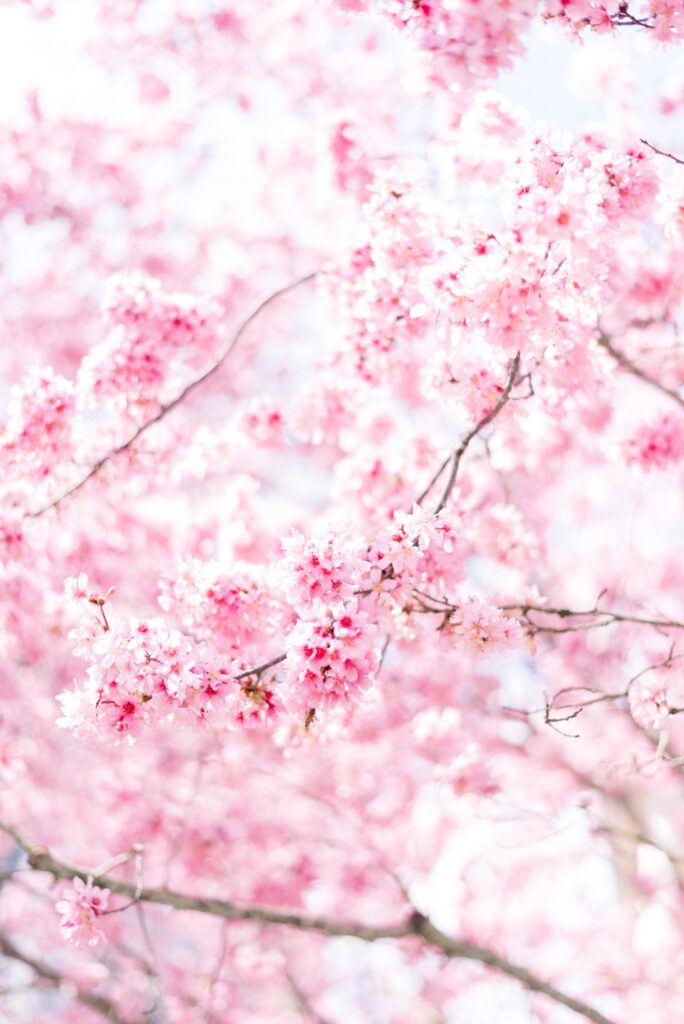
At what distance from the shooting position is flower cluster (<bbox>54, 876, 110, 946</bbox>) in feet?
11.9

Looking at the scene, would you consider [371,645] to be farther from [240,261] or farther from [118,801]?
[240,261]

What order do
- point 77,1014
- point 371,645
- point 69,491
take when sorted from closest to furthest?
point 371,645 → point 69,491 → point 77,1014

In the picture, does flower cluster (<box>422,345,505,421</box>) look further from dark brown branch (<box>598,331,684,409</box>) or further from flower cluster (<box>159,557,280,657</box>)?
flower cluster (<box>159,557,280,657</box>)

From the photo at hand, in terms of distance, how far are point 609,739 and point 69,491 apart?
315 inches

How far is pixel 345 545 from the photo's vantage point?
280cm

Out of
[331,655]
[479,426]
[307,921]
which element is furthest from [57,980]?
[479,426]

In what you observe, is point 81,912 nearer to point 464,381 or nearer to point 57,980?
point 57,980

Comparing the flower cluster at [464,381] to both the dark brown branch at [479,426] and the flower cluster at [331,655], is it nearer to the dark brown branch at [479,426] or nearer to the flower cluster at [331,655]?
the dark brown branch at [479,426]

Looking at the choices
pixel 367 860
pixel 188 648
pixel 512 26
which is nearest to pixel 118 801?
pixel 367 860

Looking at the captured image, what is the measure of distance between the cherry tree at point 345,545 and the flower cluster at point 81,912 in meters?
0.02

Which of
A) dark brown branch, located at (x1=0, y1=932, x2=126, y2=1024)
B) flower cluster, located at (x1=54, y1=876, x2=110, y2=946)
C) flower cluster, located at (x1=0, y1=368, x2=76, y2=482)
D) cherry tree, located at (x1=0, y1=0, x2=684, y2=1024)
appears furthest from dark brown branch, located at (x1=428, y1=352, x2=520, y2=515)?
dark brown branch, located at (x1=0, y1=932, x2=126, y2=1024)

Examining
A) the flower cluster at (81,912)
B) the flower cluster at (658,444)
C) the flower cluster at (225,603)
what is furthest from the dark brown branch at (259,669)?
the flower cluster at (658,444)

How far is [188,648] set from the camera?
2.92 m

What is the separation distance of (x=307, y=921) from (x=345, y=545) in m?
2.40
